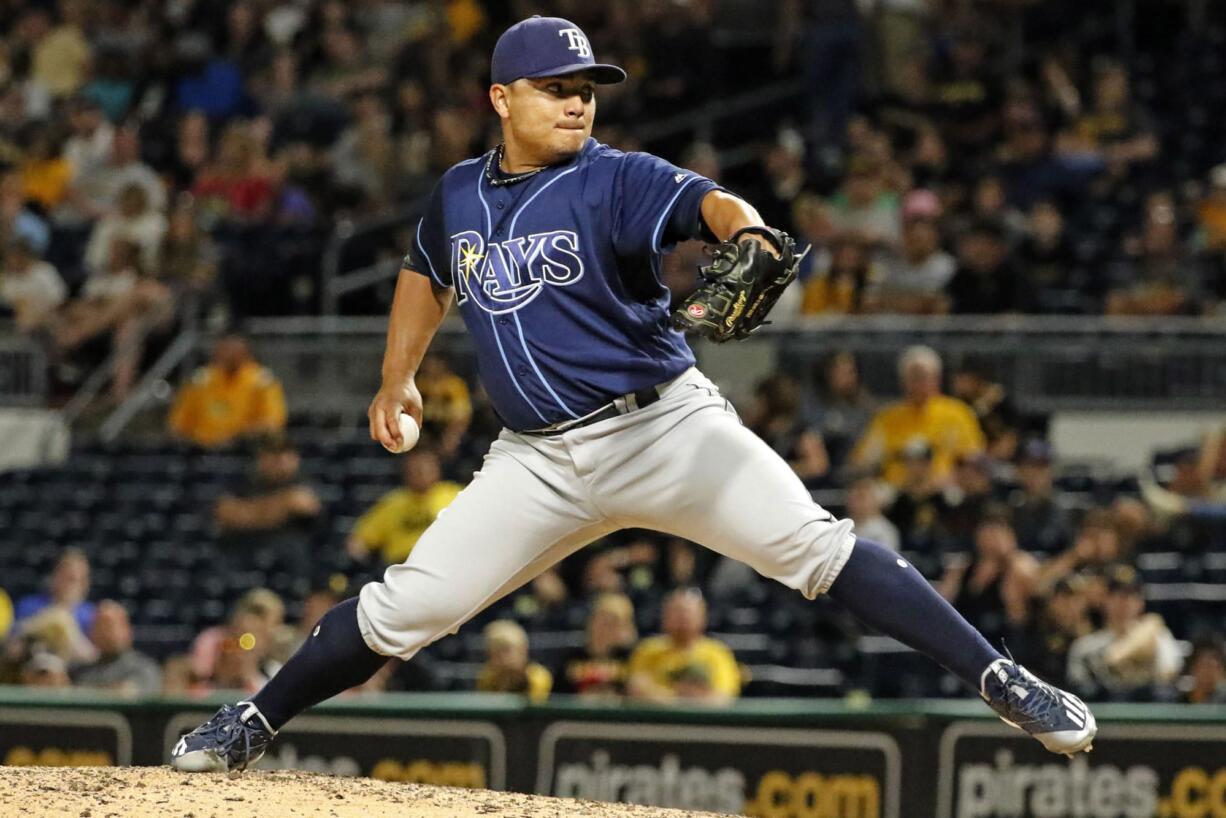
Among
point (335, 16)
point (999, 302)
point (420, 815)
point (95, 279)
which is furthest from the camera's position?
point (335, 16)

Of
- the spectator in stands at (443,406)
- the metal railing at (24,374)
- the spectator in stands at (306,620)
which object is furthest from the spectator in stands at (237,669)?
the metal railing at (24,374)

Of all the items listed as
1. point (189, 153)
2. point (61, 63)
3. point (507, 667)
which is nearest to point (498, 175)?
point (507, 667)

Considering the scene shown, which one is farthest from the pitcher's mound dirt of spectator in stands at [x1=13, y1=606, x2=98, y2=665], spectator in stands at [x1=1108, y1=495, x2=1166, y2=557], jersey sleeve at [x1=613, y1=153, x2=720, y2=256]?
spectator in stands at [x1=1108, y1=495, x2=1166, y2=557]

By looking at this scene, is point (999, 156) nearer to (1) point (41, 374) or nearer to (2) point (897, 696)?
(2) point (897, 696)

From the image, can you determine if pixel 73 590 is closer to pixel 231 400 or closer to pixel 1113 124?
pixel 231 400

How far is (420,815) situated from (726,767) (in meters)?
2.39

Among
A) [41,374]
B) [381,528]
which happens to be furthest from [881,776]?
[41,374]

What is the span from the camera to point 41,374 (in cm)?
1209

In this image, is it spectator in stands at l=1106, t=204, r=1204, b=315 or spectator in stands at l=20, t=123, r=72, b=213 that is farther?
spectator in stands at l=20, t=123, r=72, b=213

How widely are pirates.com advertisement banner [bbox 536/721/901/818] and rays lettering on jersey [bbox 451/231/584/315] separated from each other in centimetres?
273

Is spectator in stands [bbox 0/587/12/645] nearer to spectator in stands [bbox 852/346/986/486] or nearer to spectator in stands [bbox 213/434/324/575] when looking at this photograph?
spectator in stands [bbox 213/434/324/575]

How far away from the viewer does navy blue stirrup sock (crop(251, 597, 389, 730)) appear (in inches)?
181

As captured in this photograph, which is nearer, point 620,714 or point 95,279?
point 620,714

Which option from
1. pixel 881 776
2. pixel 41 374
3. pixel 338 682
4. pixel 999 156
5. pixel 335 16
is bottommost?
pixel 881 776
